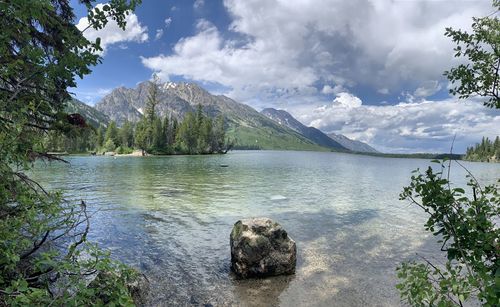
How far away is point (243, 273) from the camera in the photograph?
14.4 m

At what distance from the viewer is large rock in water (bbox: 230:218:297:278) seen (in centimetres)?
1438

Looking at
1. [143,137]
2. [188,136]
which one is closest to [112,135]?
[143,137]

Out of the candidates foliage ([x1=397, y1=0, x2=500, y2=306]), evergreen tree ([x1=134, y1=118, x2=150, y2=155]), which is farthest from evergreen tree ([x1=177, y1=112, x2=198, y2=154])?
foliage ([x1=397, y1=0, x2=500, y2=306])

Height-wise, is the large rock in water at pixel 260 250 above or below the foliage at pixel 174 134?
below

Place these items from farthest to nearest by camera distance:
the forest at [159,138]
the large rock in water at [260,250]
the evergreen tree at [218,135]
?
the evergreen tree at [218,135]
the forest at [159,138]
the large rock in water at [260,250]

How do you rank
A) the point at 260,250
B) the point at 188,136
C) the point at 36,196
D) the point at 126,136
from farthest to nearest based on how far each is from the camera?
the point at 126,136
the point at 188,136
the point at 260,250
the point at 36,196

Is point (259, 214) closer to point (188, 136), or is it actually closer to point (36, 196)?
point (36, 196)

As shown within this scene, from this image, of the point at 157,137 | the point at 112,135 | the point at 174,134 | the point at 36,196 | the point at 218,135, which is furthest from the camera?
the point at 218,135

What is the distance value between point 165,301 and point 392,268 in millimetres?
11014

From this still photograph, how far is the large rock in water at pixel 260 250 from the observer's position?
47.2 feet

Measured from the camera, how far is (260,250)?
14602mm

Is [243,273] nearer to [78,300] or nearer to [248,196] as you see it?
[78,300]

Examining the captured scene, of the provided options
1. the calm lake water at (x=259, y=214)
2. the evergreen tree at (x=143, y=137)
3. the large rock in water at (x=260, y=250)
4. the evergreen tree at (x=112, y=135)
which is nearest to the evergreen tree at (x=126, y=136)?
the evergreen tree at (x=112, y=135)

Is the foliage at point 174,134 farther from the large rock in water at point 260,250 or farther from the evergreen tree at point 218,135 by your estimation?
the large rock in water at point 260,250
